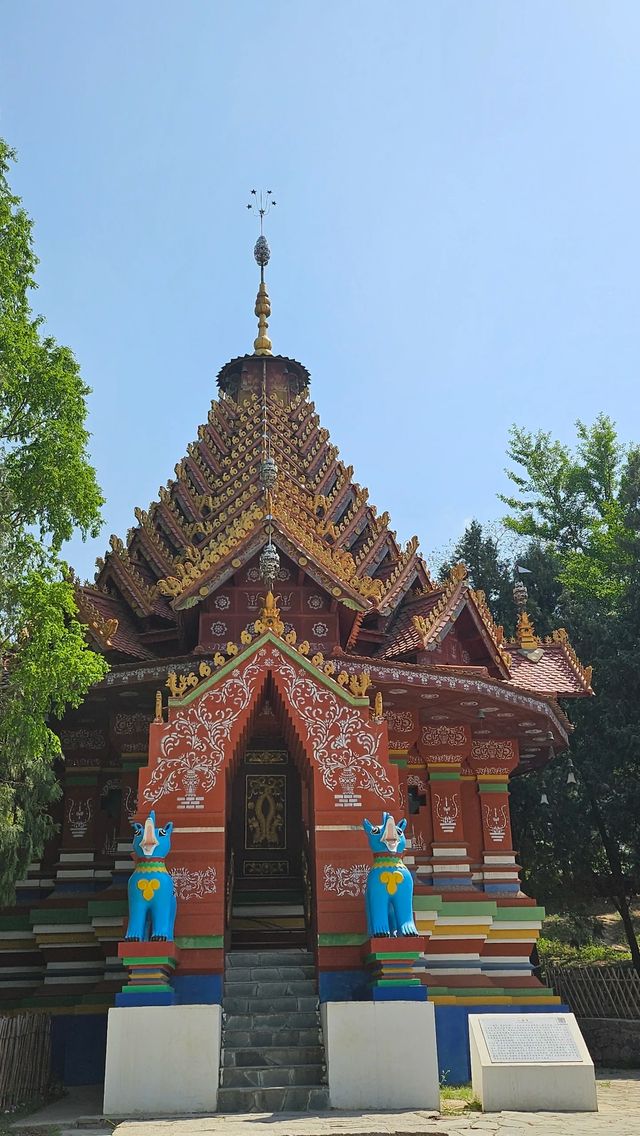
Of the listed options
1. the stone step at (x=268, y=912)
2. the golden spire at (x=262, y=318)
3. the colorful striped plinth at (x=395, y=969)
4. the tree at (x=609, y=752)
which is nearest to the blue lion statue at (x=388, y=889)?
the colorful striped plinth at (x=395, y=969)

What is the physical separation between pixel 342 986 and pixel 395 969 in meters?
0.89

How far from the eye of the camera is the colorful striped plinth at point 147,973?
9.98m

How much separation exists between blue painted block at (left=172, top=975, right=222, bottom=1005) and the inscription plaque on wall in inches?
118

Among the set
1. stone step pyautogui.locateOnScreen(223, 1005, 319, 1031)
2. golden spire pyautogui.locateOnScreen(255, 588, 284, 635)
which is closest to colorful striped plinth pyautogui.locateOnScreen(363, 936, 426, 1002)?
stone step pyautogui.locateOnScreen(223, 1005, 319, 1031)

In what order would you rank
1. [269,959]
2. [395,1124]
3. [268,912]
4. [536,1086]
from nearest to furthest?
[395,1124], [536,1086], [269,959], [268,912]

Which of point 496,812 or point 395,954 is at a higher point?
point 496,812

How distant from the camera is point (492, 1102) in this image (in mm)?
9242

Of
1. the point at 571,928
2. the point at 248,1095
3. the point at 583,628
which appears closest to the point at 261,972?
the point at 248,1095

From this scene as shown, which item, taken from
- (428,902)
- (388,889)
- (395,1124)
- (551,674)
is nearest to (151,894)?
(388,889)

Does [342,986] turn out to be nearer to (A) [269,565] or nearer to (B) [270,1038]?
(B) [270,1038]

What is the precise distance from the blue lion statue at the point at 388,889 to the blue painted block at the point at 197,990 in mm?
1899

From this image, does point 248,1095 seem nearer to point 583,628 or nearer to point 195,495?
point 195,495

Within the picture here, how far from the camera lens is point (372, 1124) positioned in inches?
330

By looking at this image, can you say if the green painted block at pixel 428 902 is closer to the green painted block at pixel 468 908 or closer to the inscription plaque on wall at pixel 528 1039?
the green painted block at pixel 468 908
